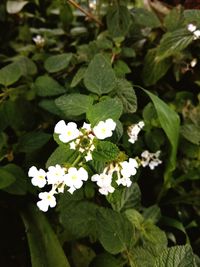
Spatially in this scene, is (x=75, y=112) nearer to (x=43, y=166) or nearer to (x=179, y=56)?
(x=43, y=166)

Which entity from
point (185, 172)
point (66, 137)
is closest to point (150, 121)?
point (185, 172)

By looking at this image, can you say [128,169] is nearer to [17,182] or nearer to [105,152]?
[105,152]

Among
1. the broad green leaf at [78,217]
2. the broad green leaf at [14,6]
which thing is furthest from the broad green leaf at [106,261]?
the broad green leaf at [14,6]

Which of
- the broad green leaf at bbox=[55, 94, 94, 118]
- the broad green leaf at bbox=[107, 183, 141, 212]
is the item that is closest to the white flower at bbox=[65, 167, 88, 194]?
the broad green leaf at bbox=[55, 94, 94, 118]

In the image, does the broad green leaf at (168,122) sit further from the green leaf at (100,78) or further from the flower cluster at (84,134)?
the flower cluster at (84,134)

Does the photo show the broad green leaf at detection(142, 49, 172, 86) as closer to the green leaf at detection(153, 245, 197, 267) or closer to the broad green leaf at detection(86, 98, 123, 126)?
the broad green leaf at detection(86, 98, 123, 126)

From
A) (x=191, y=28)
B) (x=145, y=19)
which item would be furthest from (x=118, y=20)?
(x=191, y=28)

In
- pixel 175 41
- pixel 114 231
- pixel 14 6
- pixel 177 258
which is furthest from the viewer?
pixel 14 6
